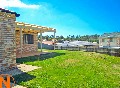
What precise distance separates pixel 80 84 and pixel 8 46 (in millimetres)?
5653

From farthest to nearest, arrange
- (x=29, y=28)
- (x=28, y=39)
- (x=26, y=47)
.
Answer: (x=28, y=39), (x=26, y=47), (x=29, y=28)

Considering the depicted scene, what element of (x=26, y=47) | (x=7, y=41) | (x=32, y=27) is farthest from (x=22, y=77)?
(x=26, y=47)

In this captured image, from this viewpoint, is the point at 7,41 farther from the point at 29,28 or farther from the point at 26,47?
the point at 26,47

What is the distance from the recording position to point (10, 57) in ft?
38.6

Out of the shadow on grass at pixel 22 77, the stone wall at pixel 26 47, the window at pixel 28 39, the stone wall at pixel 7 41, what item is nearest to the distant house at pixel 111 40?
the stone wall at pixel 26 47

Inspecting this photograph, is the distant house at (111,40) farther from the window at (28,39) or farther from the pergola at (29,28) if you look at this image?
the window at (28,39)

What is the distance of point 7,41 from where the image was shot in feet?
Result: 38.1

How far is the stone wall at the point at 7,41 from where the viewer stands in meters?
11.2

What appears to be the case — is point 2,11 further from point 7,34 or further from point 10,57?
point 10,57

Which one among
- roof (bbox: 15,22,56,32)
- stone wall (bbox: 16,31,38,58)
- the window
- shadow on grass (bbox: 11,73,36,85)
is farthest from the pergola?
shadow on grass (bbox: 11,73,36,85)

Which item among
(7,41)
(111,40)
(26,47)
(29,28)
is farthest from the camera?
(111,40)

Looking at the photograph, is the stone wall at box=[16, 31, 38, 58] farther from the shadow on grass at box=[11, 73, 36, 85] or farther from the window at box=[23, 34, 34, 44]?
the shadow on grass at box=[11, 73, 36, 85]

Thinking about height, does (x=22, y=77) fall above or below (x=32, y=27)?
below

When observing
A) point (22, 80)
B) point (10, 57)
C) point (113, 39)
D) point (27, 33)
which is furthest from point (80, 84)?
point (113, 39)
